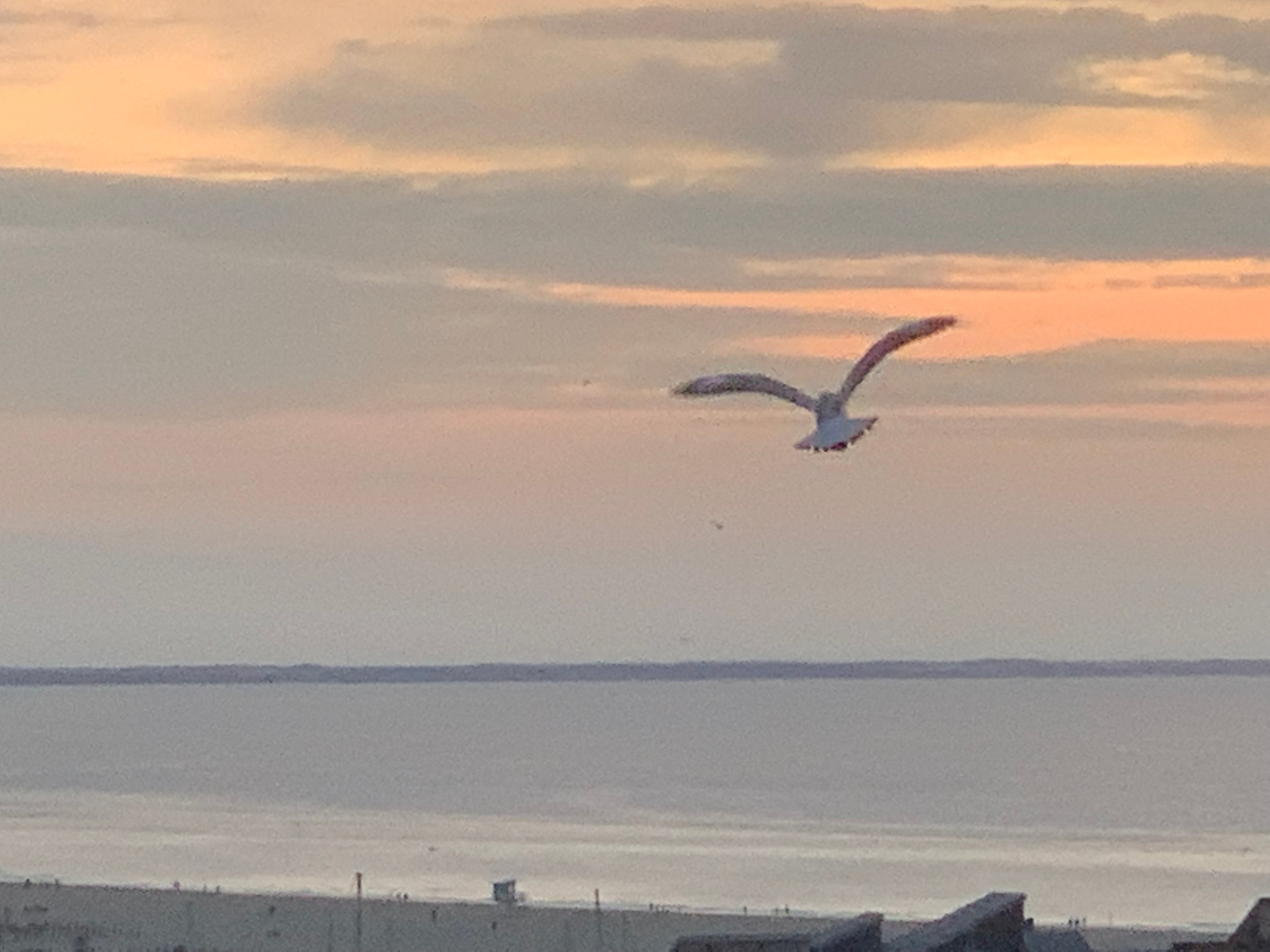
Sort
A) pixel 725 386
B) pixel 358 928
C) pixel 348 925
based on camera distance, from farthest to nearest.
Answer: pixel 348 925 < pixel 358 928 < pixel 725 386

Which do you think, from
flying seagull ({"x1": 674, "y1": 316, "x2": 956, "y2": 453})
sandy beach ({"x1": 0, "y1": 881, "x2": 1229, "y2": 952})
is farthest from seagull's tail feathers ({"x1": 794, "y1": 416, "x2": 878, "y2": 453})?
sandy beach ({"x1": 0, "y1": 881, "x2": 1229, "y2": 952})

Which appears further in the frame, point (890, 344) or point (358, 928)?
point (358, 928)

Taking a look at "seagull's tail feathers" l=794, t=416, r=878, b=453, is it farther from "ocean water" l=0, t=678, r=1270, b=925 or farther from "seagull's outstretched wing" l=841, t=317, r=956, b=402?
"ocean water" l=0, t=678, r=1270, b=925

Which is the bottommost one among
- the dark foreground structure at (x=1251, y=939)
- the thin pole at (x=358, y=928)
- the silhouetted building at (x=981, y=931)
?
the dark foreground structure at (x=1251, y=939)

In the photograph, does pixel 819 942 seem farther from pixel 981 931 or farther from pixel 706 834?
pixel 706 834

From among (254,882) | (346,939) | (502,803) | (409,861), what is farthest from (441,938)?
(502,803)

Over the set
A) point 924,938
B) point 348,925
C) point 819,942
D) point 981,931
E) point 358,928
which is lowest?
point 819,942

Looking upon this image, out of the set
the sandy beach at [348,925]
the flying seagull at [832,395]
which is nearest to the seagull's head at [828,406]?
the flying seagull at [832,395]

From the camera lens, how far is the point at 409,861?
403 ft

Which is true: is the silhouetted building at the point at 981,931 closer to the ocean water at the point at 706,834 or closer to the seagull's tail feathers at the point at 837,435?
the seagull's tail feathers at the point at 837,435

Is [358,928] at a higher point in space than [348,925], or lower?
lower

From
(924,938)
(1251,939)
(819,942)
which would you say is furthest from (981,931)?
(819,942)

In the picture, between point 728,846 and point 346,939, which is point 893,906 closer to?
point 346,939

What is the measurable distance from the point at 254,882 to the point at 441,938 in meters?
24.9
